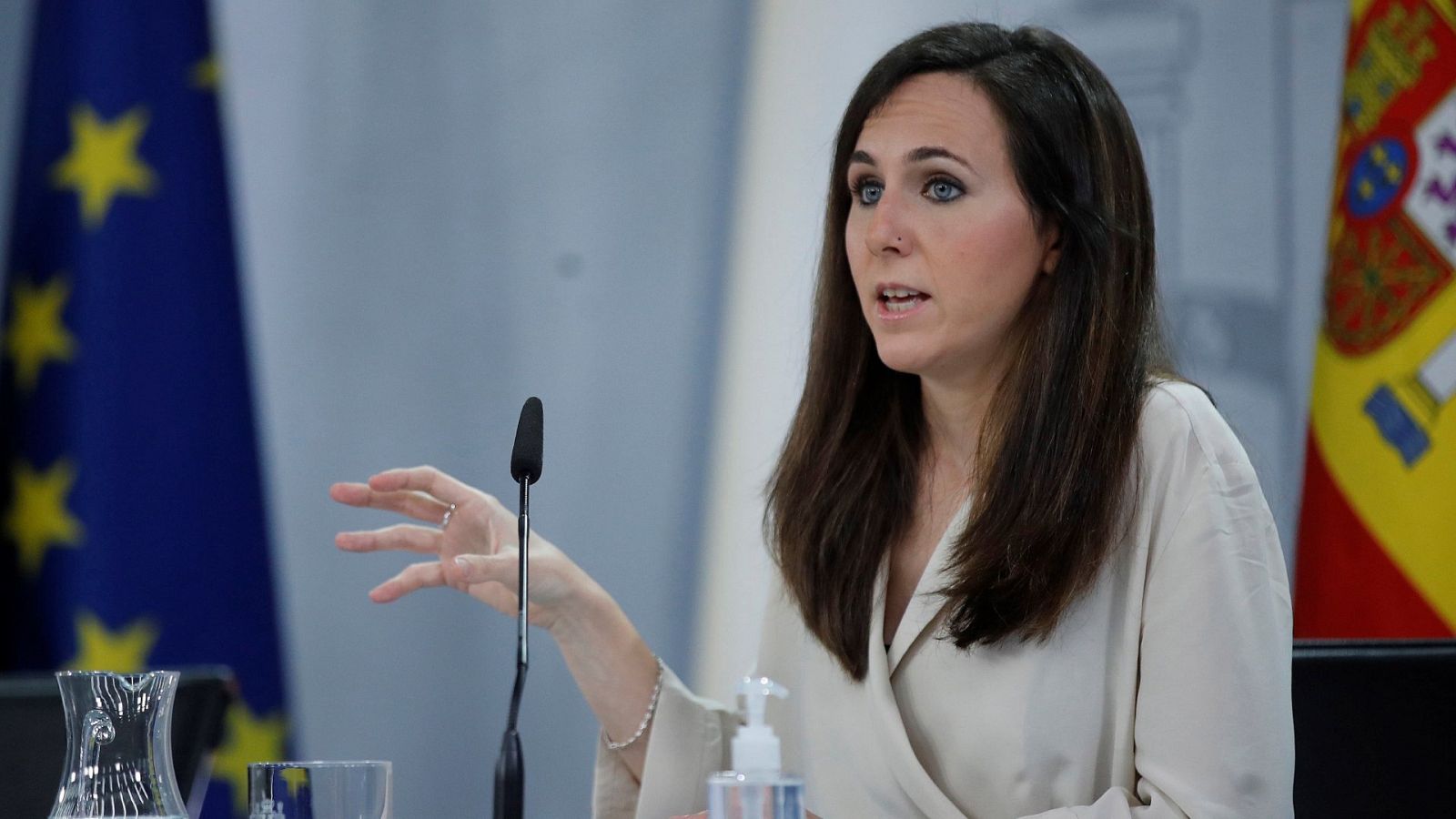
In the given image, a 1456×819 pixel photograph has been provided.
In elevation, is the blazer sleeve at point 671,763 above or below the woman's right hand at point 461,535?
below

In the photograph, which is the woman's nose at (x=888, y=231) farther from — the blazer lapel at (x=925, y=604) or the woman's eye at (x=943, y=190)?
the blazer lapel at (x=925, y=604)

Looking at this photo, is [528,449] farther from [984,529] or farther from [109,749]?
[984,529]

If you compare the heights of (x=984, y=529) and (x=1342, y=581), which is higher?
(x=984, y=529)

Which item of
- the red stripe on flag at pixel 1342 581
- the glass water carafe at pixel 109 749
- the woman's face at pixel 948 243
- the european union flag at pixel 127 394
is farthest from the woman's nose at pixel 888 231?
the european union flag at pixel 127 394

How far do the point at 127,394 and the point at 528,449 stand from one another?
5.45ft

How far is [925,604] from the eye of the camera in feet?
4.75

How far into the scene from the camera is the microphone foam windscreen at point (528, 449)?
3.42 ft

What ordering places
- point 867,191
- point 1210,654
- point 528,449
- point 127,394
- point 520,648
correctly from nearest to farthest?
1. point 520,648
2. point 528,449
3. point 1210,654
4. point 867,191
5. point 127,394

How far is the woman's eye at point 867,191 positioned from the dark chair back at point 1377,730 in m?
0.69

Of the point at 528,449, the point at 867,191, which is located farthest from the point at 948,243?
the point at 528,449

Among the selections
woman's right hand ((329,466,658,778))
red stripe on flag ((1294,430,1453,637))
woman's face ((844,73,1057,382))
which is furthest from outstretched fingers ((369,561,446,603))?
red stripe on flag ((1294,430,1453,637))

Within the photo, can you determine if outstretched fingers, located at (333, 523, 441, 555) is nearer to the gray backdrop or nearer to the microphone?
the microphone

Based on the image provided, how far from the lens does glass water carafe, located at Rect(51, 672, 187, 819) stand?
3.16ft

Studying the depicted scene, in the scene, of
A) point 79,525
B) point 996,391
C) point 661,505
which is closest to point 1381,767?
point 996,391
